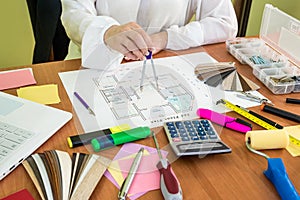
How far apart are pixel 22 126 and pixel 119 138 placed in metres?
0.19

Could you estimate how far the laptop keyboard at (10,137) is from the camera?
648mm

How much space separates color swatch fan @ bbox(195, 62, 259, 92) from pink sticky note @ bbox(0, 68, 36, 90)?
411 mm

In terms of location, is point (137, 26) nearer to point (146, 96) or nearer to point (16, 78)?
point (146, 96)

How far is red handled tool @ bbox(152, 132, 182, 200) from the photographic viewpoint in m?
0.56

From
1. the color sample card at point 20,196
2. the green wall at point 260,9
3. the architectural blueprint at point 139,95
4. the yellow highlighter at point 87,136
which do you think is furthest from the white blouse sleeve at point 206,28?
the green wall at point 260,9

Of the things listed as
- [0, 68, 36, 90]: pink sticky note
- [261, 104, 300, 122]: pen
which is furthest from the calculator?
[0, 68, 36, 90]: pink sticky note

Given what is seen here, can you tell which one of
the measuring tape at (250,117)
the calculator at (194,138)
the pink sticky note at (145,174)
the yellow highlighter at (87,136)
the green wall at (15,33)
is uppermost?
the calculator at (194,138)

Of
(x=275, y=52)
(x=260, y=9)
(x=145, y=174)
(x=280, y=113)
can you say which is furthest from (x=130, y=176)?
(x=260, y=9)

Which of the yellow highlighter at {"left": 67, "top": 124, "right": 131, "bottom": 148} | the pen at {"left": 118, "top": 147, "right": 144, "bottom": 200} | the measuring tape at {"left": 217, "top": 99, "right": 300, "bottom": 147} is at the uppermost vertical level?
the measuring tape at {"left": 217, "top": 99, "right": 300, "bottom": 147}

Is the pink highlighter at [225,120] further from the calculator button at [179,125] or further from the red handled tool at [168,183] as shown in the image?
the red handled tool at [168,183]

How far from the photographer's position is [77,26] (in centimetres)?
101

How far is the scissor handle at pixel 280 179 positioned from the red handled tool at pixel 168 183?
16 cm

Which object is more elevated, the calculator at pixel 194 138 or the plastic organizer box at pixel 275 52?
the plastic organizer box at pixel 275 52

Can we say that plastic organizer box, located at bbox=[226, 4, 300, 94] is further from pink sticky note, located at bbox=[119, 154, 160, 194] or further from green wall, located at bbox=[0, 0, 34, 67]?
green wall, located at bbox=[0, 0, 34, 67]
